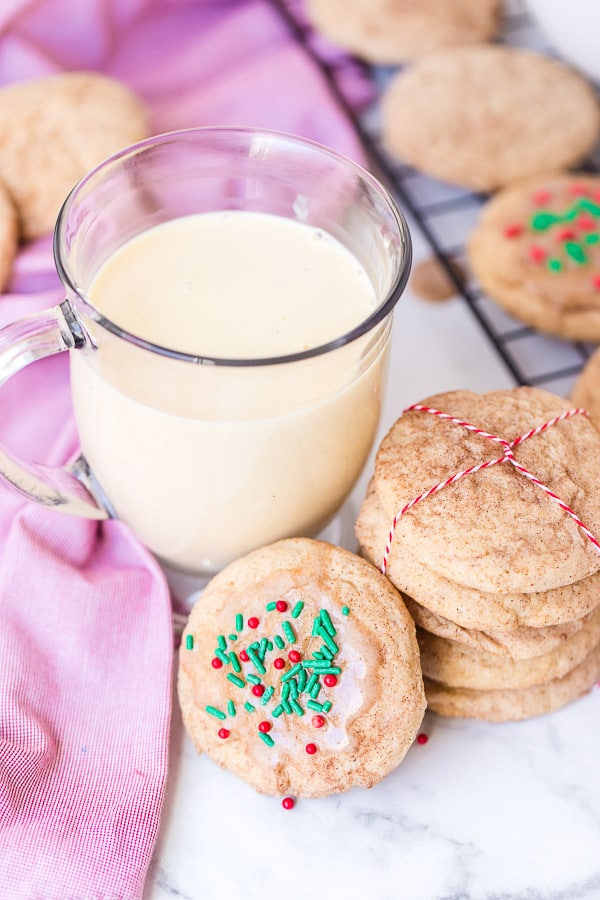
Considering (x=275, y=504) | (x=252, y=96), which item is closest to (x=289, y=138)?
(x=275, y=504)

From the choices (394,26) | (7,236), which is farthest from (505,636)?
(394,26)

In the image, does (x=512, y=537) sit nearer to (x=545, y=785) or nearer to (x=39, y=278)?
(x=545, y=785)

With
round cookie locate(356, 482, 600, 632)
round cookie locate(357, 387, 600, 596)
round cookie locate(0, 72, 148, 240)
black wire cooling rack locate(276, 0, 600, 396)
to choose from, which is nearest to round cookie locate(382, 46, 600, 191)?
black wire cooling rack locate(276, 0, 600, 396)

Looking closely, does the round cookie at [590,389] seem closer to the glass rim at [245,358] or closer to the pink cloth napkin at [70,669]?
the glass rim at [245,358]

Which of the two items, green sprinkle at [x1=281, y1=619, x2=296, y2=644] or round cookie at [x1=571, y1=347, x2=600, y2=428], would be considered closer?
green sprinkle at [x1=281, y1=619, x2=296, y2=644]

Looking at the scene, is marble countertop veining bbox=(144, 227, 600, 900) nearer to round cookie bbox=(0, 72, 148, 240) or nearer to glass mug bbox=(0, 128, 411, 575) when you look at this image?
glass mug bbox=(0, 128, 411, 575)

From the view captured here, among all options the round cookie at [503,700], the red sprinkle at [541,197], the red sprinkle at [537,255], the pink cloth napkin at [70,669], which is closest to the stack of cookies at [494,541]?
the round cookie at [503,700]
